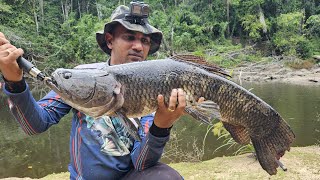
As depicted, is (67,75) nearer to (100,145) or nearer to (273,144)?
(100,145)

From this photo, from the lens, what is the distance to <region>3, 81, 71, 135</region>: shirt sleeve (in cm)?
231

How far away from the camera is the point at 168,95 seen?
2.20 metres

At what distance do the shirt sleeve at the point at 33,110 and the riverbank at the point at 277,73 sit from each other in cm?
2095

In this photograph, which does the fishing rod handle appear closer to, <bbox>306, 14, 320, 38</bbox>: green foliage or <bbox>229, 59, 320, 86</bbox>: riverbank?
<bbox>229, 59, 320, 86</bbox>: riverbank

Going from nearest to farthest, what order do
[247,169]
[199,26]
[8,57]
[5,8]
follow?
1. [8,57]
2. [247,169]
3. [5,8]
4. [199,26]

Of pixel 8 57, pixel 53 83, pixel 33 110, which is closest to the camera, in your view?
pixel 53 83

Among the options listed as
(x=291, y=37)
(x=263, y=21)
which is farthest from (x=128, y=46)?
(x=263, y=21)

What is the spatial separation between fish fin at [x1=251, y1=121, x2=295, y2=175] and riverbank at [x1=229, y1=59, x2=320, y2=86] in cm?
2077

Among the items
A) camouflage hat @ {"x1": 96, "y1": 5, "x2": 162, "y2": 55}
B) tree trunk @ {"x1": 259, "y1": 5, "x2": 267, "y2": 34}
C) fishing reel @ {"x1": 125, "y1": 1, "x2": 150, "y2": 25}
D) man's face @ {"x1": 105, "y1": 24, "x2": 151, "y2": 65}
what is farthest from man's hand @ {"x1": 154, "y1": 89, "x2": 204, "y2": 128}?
tree trunk @ {"x1": 259, "y1": 5, "x2": 267, "y2": 34}

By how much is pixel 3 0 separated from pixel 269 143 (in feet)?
93.1

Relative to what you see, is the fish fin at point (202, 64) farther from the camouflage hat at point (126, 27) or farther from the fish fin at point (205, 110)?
the camouflage hat at point (126, 27)

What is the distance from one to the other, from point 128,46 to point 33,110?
2.97 ft

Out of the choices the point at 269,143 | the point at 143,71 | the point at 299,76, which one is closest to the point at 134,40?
the point at 143,71

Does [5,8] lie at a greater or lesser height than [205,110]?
lesser
